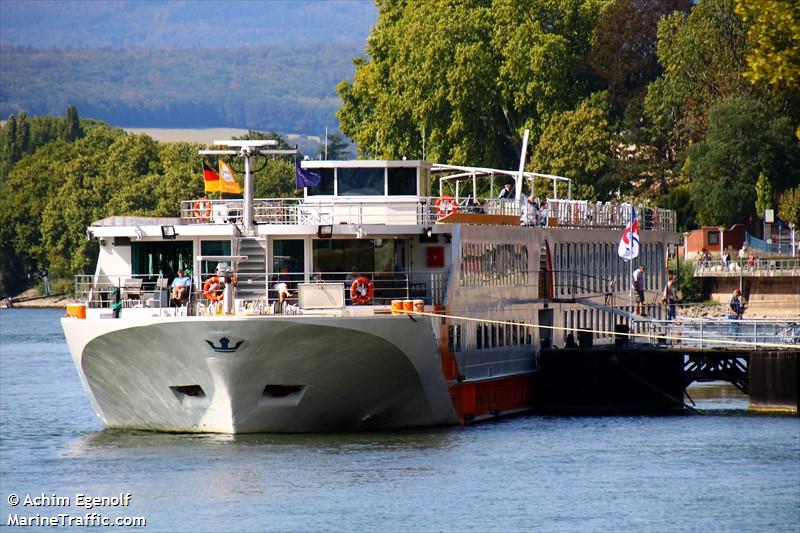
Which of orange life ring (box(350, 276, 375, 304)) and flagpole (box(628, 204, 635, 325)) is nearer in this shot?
orange life ring (box(350, 276, 375, 304))

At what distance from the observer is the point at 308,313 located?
42094 millimetres

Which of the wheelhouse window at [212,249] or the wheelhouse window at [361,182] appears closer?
the wheelhouse window at [212,249]

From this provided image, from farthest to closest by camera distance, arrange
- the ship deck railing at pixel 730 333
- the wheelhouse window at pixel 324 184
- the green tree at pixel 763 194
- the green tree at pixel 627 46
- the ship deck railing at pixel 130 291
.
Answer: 1. the green tree at pixel 627 46
2. the green tree at pixel 763 194
3. the ship deck railing at pixel 730 333
4. the wheelhouse window at pixel 324 184
5. the ship deck railing at pixel 130 291

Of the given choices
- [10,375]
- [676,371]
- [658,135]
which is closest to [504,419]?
[676,371]

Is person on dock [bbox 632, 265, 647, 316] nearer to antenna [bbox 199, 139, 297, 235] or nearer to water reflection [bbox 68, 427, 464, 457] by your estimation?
water reflection [bbox 68, 427, 464, 457]

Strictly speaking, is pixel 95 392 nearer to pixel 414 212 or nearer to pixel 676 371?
pixel 414 212

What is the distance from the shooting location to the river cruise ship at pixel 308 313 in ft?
137

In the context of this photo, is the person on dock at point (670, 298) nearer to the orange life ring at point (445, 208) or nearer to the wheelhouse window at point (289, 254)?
the orange life ring at point (445, 208)

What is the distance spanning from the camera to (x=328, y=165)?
4769cm

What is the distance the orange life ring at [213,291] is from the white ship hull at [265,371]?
159 centimetres

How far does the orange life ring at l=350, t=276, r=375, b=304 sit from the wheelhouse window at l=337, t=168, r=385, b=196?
5.07m

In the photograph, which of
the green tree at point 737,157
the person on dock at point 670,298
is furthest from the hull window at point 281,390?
the green tree at point 737,157

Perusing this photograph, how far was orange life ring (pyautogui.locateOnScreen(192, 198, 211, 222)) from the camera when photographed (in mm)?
45650

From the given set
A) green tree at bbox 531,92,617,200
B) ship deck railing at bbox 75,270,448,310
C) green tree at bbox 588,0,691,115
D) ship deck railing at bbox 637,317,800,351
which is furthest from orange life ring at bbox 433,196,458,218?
green tree at bbox 588,0,691,115
